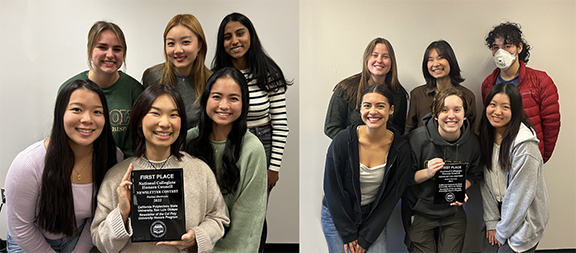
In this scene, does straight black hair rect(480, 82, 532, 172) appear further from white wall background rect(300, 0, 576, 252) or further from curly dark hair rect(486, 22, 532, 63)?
curly dark hair rect(486, 22, 532, 63)

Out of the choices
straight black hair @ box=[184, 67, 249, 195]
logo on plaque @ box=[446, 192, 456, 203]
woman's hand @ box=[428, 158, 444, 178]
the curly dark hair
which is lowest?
logo on plaque @ box=[446, 192, 456, 203]

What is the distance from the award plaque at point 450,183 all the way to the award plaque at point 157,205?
1.54 m

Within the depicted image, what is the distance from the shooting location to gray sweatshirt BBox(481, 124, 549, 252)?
92.0 inches

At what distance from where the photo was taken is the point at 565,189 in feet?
8.74

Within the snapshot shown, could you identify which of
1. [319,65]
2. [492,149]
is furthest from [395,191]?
[319,65]

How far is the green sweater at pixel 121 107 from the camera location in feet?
6.91

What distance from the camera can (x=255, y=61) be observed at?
91.9 inches

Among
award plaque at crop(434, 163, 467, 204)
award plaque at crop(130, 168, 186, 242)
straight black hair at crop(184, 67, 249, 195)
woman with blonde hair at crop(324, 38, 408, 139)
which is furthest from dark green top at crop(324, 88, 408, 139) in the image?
award plaque at crop(130, 168, 186, 242)

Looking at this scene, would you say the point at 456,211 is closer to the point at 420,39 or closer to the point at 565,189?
the point at 565,189

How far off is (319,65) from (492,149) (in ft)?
3.94

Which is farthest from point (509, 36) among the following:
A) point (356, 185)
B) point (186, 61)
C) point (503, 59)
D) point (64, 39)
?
point (64, 39)

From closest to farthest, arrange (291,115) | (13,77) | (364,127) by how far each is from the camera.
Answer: (364,127), (13,77), (291,115)

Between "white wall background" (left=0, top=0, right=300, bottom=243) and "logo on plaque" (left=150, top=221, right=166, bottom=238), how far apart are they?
1.28 m

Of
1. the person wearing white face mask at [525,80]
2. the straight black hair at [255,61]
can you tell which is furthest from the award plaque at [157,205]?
the person wearing white face mask at [525,80]
